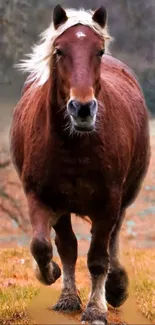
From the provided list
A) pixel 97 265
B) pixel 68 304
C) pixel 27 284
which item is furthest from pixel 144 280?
pixel 97 265

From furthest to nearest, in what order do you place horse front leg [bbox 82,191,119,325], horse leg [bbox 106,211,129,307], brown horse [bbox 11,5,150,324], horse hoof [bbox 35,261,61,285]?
1. horse leg [bbox 106,211,129,307]
2. horse hoof [bbox 35,261,61,285]
3. horse front leg [bbox 82,191,119,325]
4. brown horse [bbox 11,5,150,324]

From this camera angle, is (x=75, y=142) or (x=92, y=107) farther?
(x=75, y=142)

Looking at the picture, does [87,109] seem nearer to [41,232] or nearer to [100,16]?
[100,16]

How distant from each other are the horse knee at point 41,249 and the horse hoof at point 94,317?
0.55 metres

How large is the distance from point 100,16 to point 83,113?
0.99 metres

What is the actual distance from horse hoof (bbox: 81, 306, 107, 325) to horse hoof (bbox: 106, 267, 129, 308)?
87cm

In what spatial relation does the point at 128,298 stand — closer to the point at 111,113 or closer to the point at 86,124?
the point at 111,113

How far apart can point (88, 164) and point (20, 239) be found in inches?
367

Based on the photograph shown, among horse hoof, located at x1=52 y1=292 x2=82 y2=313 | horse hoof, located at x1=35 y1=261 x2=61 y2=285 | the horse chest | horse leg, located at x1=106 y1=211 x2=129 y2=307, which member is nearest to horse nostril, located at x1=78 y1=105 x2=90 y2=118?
the horse chest

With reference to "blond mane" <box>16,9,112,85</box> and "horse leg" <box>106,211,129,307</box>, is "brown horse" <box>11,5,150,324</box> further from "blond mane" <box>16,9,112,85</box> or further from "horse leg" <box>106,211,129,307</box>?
"horse leg" <box>106,211,129,307</box>

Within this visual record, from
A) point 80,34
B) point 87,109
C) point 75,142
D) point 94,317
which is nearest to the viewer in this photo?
point 87,109

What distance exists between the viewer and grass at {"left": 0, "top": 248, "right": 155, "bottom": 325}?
18.3 ft

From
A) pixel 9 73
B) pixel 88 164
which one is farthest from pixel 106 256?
pixel 9 73

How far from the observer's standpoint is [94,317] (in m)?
5.21
